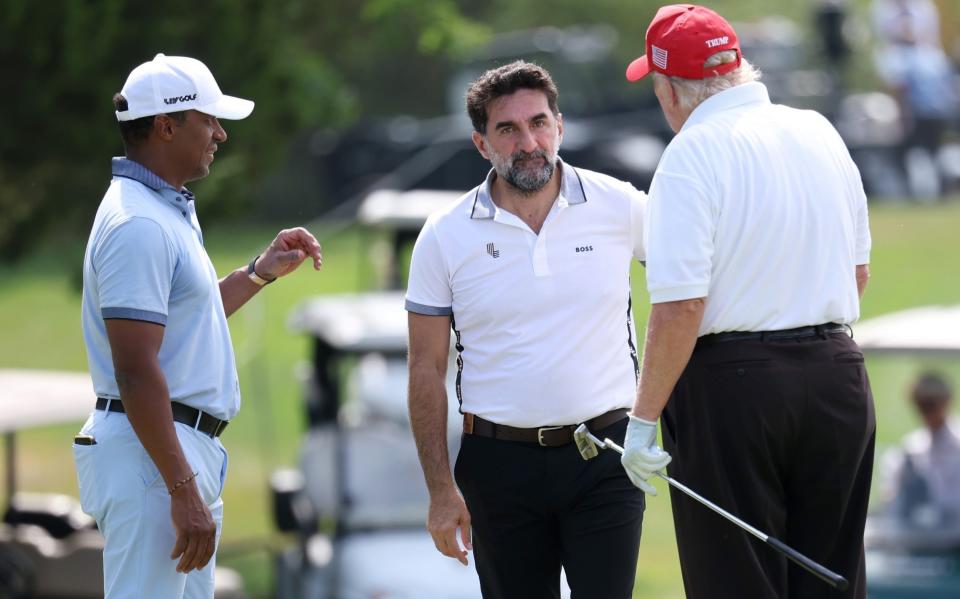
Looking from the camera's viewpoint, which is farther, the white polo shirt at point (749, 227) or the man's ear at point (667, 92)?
the man's ear at point (667, 92)

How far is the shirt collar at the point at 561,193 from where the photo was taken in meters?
4.78

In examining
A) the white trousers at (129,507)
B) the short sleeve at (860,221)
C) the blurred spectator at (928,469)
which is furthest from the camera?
the blurred spectator at (928,469)

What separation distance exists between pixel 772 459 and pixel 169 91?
1779mm

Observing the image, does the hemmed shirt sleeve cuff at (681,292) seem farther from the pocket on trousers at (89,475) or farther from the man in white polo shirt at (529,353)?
the pocket on trousers at (89,475)

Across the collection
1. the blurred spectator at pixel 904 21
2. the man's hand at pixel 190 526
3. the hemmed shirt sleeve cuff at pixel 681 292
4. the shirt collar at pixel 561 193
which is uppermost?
the blurred spectator at pixel 904 21

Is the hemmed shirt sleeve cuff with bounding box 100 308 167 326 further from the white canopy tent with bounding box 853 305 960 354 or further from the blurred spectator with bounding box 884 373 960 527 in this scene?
the blurred spectator with bounding box 884 373 960 527

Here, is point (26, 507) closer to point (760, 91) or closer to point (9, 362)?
point (760, 91)

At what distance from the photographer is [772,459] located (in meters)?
4.35

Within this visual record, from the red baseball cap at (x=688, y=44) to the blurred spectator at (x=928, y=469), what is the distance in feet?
19.6

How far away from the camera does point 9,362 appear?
24.1 meters

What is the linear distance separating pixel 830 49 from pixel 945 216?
3.12m

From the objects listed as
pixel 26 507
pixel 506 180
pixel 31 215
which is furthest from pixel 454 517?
pixel 26 507

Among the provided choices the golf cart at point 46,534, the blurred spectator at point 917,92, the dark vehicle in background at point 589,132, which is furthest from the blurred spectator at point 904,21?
the golf cart at point 46,534

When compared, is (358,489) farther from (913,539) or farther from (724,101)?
(724,101)
